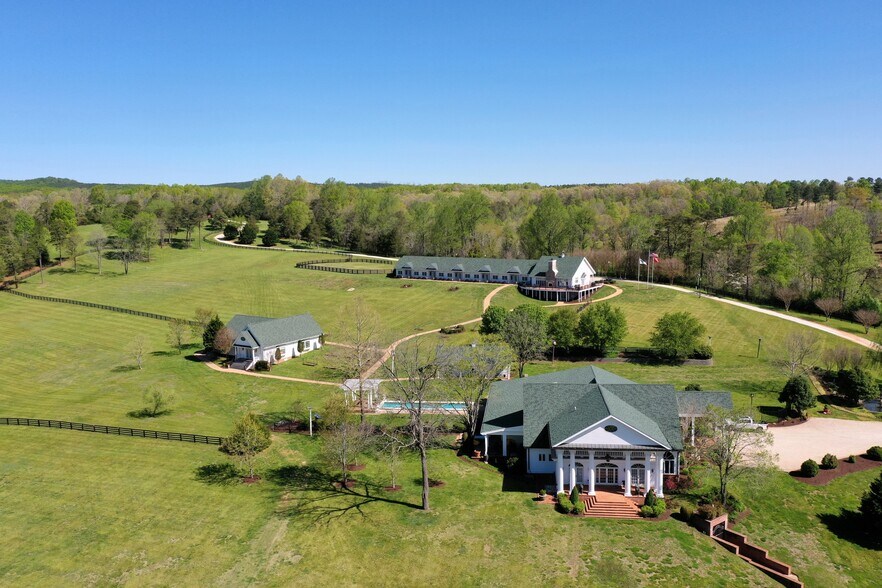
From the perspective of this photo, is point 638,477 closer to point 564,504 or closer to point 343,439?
point 564,504

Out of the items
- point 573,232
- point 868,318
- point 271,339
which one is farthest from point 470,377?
point 573,232

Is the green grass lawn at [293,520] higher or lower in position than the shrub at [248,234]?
lower

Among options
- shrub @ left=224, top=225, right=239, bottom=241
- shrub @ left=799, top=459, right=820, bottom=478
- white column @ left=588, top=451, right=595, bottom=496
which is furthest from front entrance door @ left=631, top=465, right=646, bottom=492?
shrub @ left=224, top=225, right=239, bottom=241

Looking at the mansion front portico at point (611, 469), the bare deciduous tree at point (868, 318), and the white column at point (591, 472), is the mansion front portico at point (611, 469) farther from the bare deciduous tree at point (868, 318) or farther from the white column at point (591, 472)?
the bare deciduous tree at point (868, 318)

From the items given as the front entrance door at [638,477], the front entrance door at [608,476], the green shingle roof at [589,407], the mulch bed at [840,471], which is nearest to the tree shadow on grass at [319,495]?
the green shingle roof at [589,407]

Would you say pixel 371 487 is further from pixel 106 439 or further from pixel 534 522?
pixel 106 439

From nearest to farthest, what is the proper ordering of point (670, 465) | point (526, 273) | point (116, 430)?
point (670, 465) < point (116, 430) < point (526, 273)

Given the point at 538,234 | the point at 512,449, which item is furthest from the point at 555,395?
the point at 538,234
